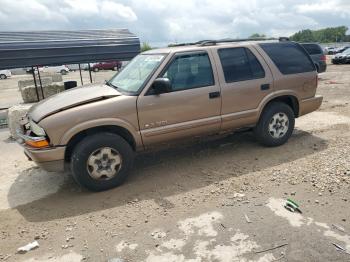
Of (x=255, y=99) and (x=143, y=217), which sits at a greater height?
(x=255, y=99)

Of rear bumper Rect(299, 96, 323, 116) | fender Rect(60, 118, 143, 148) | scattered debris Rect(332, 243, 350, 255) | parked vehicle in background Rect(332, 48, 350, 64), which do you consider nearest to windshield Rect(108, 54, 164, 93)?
fender Rect(60, 118, 143, 148)

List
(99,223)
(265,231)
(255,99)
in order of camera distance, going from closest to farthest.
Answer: (265,231) → (99,223) → (255,99)

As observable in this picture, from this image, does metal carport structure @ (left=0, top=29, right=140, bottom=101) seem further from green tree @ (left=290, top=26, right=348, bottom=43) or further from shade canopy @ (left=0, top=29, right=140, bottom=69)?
green tree @ (left=290, top=26, right=348, bottom=43)

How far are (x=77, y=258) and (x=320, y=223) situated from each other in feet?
8.16

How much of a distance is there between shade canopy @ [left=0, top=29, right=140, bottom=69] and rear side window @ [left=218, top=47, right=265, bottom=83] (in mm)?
7094

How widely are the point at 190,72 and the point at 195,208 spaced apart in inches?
80.9

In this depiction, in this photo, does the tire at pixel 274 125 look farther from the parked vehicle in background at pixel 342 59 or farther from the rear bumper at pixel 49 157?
the parked vehicle in background at pixel 342 59

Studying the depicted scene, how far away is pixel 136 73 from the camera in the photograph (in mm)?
5094

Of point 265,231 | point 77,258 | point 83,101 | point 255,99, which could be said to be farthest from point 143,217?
point 255,99

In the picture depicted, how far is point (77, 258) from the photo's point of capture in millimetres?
3158

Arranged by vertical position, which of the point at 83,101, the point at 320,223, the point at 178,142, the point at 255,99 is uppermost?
the point at 83,101

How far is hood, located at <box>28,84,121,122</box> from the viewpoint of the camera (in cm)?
431

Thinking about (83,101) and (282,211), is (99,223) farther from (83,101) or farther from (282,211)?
(282,211)

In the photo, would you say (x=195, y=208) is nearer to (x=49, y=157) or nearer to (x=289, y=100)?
(x=49, y=157)
